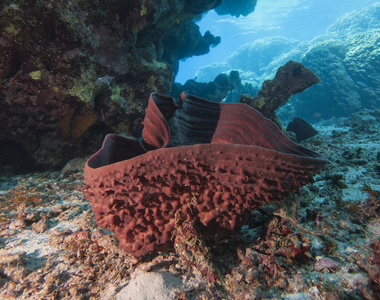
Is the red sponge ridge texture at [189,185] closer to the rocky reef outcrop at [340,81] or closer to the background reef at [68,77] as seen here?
the background reef at [68,77]

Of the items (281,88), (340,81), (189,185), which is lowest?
(189,185)

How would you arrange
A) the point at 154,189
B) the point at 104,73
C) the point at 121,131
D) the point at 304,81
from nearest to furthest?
the point at 154,189 < the point at 104,73 < the point at 121,131 < the point at 304,81

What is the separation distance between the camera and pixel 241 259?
66.8 inches

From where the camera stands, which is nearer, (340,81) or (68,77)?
(68,77)

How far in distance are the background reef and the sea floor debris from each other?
270 cm

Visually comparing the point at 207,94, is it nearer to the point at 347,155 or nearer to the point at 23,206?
the point at 347,155

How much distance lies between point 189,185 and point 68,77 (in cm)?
406

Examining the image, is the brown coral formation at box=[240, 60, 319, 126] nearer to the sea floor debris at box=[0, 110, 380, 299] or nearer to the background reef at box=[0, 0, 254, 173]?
the background reef at box=[0, 0, 254, 173]

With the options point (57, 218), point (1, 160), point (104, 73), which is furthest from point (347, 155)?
point (1, 160)

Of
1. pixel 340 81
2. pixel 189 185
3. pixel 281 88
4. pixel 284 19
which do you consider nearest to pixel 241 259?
pixel 189 185

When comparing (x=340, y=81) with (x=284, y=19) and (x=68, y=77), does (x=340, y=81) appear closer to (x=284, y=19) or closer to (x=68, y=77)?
(x=68, y=77)

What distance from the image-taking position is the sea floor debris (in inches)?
56.7

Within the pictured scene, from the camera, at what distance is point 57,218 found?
2.73m

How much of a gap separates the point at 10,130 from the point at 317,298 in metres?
6.05
